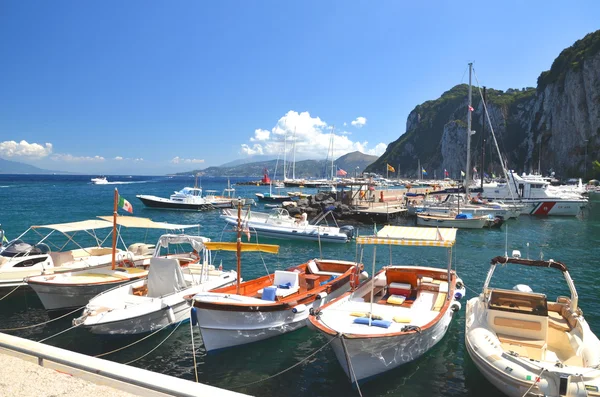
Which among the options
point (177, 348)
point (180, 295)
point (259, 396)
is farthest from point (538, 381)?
point (180, 295)

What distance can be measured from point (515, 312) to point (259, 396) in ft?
22.2

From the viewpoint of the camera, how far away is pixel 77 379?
20.5ft

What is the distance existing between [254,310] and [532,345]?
7.14 m

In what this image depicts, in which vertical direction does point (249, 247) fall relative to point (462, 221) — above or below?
above

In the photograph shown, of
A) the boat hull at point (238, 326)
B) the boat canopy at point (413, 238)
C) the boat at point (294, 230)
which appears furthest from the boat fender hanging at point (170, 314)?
the boat at point (294, 230)

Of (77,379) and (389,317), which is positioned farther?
(389,317)

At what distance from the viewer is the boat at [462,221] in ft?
121

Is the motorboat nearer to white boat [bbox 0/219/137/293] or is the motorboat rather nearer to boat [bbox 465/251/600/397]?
boat [bbox 465/251/600/397]

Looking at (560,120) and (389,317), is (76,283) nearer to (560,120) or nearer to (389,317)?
(389,317)

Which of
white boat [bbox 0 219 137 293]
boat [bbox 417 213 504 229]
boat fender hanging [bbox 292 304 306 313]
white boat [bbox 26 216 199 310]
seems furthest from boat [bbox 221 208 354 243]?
boat fender hanging [bbox 292 304 306 313]

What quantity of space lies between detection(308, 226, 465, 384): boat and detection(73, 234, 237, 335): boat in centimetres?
497

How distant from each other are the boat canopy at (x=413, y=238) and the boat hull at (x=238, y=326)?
11.2 ft

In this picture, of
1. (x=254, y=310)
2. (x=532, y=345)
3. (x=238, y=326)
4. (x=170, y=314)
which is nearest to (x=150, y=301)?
(x=170, y=314)

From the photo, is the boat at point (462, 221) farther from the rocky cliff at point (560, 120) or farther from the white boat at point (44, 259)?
the rocky cliff at point (560, 120)
